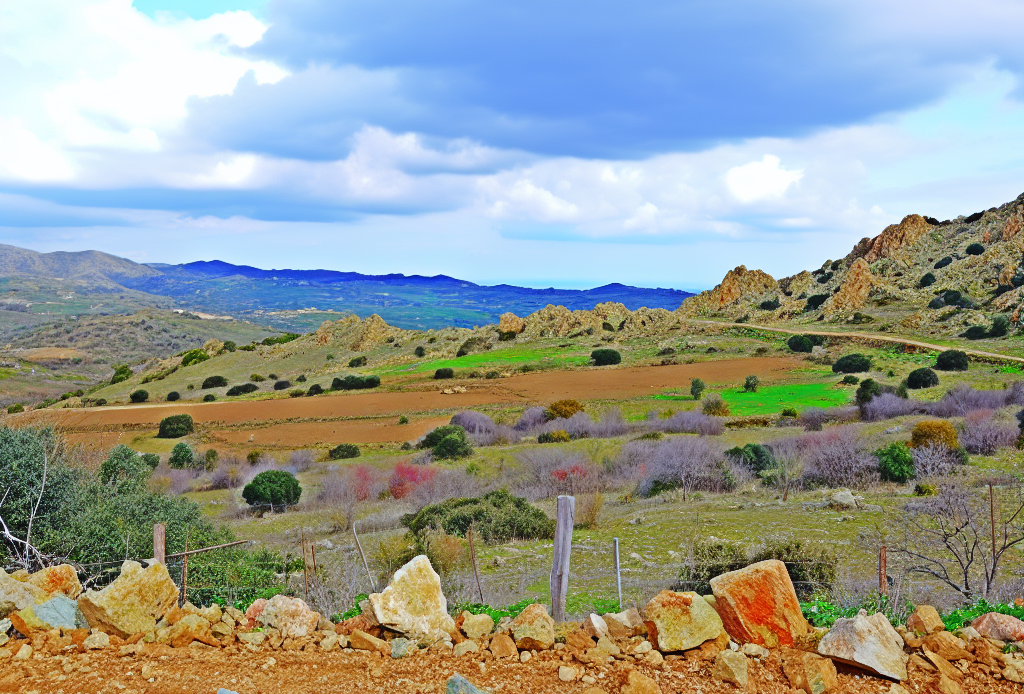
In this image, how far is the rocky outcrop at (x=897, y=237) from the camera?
76500mm

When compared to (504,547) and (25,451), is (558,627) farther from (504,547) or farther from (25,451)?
(25,451)

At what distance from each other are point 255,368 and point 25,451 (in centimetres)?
5521

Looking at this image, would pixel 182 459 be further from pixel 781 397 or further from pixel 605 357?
pixel 605 357

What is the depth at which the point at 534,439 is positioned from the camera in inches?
1018

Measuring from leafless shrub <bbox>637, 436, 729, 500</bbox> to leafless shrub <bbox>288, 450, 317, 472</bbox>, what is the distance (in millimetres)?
12451

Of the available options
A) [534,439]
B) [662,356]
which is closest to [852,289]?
[662,356]

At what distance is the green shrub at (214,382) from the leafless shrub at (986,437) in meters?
48.9

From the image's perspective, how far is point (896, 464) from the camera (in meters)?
15.5

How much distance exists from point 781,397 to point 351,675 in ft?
102

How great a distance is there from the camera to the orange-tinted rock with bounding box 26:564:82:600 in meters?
7.64

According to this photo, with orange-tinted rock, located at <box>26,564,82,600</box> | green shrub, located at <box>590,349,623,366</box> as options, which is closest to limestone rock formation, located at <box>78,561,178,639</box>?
orange-tinted rock, located at <box>26,564,82,600</box>

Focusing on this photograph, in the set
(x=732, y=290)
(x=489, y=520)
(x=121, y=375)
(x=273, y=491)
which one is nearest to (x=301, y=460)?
(x=273, y=491)

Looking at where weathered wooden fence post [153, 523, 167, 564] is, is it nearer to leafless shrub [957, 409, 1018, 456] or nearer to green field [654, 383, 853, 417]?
leafless shrub [957, 409, 1018, 456]

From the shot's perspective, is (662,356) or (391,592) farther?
(662,356)
